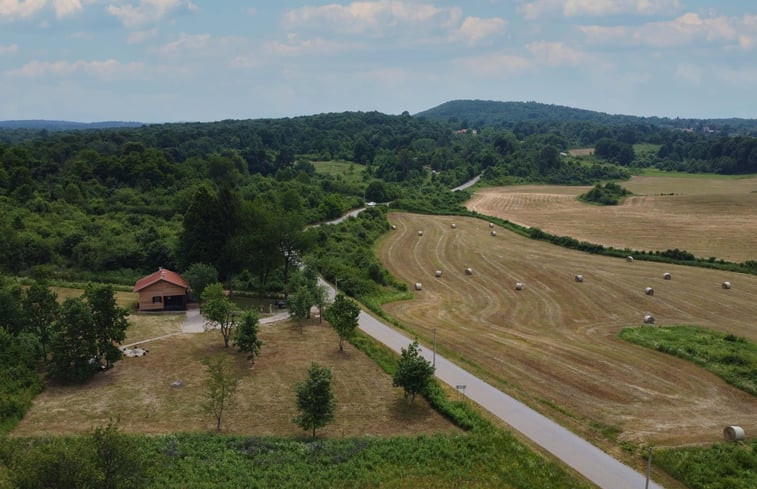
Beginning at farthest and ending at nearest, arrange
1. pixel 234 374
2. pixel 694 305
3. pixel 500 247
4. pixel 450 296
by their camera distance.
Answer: pixel 500 247 → pixel 450 296 → pixel 694 305 → pixel 234 374

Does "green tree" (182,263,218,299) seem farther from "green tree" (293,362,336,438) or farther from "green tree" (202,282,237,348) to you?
"green tree" (293,362,336,438)

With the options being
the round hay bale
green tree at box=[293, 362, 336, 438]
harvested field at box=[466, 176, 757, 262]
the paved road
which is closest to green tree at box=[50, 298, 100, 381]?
green tree at box=[293, 362, 336, 438]

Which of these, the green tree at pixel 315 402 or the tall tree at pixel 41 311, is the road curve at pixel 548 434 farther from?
the tall tree at pixel 41 311

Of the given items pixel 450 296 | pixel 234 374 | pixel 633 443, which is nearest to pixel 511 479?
pixel 633 443

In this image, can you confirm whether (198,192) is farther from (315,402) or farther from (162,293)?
(315,402)

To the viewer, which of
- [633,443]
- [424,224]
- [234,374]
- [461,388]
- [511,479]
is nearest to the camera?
[511,479]

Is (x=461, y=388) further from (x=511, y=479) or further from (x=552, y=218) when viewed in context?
(x=552, y=218)
